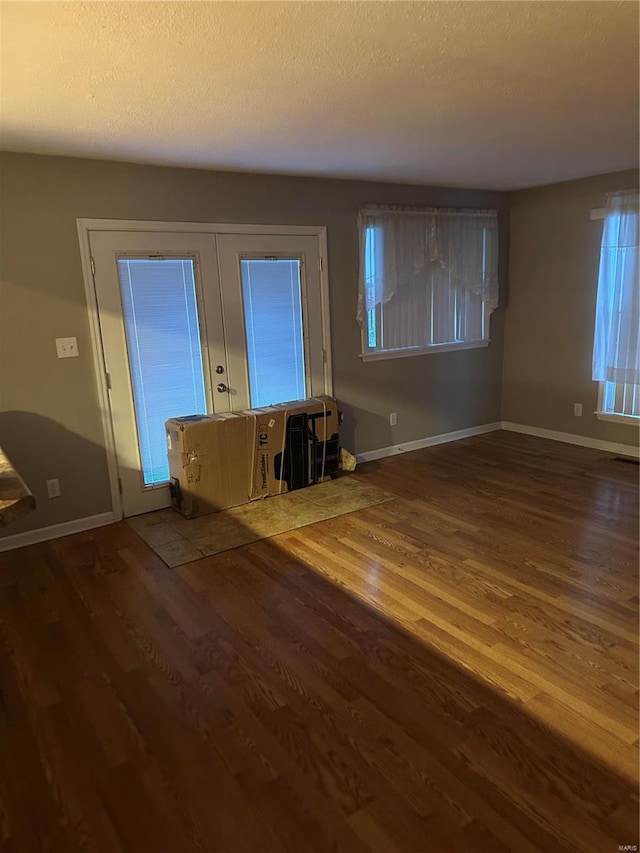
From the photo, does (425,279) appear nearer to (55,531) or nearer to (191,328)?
(191,328)

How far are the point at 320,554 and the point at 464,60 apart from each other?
96.1 inches

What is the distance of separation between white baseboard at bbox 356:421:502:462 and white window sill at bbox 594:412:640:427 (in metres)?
1.07

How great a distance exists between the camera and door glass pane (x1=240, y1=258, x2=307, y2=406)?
4109 millimetres

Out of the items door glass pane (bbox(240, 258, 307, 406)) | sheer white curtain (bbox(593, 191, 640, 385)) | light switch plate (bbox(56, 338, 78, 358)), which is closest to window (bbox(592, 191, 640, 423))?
sheer white curtain (bbox(593, 191, 640, 385))

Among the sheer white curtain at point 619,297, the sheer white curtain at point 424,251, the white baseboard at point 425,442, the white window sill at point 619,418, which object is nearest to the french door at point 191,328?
the sheer white curtain at point 424,251

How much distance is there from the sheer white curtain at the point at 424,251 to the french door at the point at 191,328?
1.66ft

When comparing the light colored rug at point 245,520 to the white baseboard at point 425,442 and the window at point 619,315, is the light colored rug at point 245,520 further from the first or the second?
the window at point 619,315

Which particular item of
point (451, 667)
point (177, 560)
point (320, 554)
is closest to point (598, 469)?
point (320, 554)

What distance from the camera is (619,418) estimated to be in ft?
15.9

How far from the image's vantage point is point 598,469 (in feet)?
14.7

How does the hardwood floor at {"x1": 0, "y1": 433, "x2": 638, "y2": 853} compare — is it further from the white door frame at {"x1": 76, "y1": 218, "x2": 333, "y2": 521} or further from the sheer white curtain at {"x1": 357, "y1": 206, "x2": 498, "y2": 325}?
the sheer white curtain at {"x1": 357, "y1": 206, "x2": 498, "y2": 325}

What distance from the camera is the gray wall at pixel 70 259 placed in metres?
3.22

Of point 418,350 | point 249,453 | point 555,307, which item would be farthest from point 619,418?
point 249,453

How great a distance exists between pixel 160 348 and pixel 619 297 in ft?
12.0
